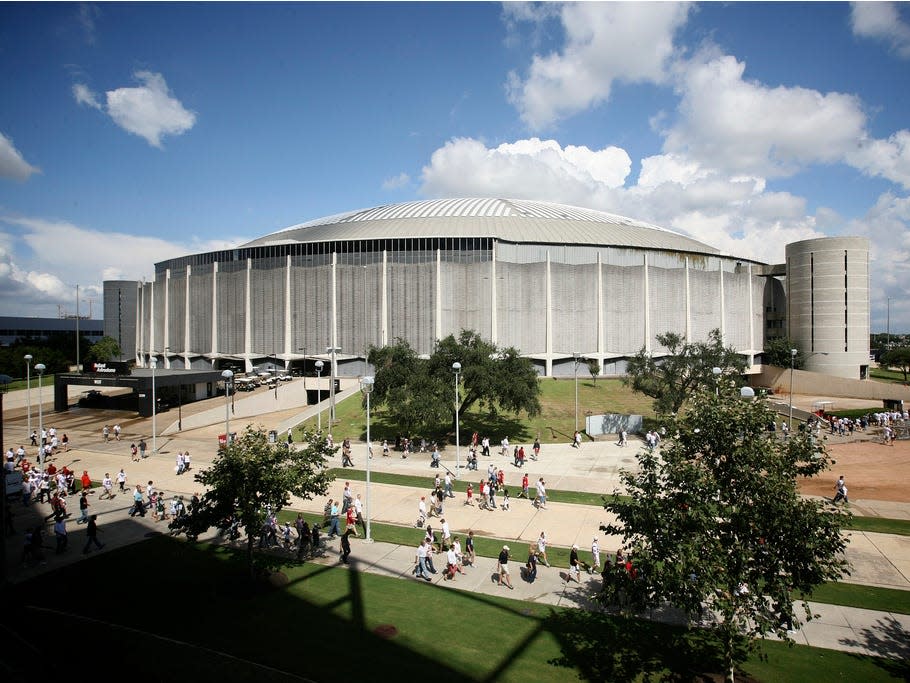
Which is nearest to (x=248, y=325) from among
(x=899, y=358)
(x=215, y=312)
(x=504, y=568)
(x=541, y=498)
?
(x=215, y=312)

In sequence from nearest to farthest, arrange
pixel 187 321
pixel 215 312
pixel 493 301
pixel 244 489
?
pixel 244 489, pixel 493 301, pixel 215 312, pixel 187 321

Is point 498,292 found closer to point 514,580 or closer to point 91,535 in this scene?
point 514,580

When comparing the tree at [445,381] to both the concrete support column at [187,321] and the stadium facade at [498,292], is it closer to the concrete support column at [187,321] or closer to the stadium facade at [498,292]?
the stadium facade at [498,292]

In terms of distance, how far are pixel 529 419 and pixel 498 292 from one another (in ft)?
94.3

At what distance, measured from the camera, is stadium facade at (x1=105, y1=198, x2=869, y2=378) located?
73500 mm

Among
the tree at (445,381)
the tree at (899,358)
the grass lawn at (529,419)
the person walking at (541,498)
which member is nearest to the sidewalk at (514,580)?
the person walking at (541,498)

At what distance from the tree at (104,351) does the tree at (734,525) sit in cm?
11551

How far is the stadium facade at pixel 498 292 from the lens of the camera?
2894 inches

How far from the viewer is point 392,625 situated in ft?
48.7

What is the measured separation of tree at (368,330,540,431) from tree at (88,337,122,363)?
86.8 metres

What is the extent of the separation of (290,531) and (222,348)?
229ft

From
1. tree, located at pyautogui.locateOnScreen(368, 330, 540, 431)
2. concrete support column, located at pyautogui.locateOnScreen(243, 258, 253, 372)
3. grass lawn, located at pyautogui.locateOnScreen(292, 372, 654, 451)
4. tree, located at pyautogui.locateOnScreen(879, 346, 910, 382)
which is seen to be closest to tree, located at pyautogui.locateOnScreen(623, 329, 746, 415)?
grass lawn, located at pyautogui.locateOnScreen(292, 372, 654, 451)

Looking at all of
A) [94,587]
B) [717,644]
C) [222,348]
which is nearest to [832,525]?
[717,644]

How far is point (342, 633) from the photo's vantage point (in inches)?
564
